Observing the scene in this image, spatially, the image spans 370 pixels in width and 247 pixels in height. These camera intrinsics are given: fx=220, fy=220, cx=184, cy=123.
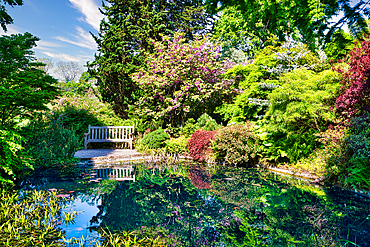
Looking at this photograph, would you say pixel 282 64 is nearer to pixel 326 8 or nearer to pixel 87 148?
pixel 326 8

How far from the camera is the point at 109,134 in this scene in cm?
1033

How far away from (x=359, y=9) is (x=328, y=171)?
4016mm

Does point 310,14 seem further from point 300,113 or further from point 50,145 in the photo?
point 50,145

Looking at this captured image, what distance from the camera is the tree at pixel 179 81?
10188mm

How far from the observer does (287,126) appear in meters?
6.22

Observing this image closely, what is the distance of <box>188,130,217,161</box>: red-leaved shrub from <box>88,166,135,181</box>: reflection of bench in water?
2.33m

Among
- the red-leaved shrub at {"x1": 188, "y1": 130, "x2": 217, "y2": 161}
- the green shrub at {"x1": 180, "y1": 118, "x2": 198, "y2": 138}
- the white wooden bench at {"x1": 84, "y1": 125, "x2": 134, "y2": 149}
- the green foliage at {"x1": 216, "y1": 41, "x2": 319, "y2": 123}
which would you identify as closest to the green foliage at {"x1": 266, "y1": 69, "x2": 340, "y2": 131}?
the green foliage at {"x1": 216, "y1": 41, "x2": 319, "y2": 123}

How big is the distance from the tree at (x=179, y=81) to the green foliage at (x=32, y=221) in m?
6.97

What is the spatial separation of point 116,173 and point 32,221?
3343 mm

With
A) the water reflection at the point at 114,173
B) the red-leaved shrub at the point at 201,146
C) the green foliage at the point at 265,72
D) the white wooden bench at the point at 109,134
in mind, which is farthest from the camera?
the white wooden bench at the point at 109,134

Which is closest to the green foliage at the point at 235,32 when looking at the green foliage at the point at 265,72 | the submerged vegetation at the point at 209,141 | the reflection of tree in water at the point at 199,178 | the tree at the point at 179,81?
the tree at the point at 179,81

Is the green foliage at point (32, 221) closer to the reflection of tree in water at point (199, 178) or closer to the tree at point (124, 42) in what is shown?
the reflection of tree in water at point (199, 178)

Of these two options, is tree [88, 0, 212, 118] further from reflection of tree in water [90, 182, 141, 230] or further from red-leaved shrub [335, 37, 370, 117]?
red-leaved shrub [335, 37, 370, 117]

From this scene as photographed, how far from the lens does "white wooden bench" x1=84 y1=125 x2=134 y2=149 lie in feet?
32.7
